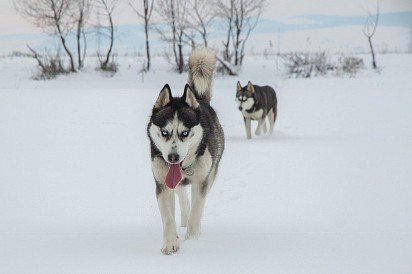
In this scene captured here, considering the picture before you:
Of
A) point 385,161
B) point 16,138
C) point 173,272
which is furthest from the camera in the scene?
point 16,138

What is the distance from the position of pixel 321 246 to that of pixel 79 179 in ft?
12.2

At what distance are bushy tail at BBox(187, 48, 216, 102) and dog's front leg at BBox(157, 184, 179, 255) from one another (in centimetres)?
130

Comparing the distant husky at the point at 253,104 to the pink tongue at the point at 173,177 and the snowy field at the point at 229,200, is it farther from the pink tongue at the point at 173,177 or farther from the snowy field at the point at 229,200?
the pink tongue at the point at 173,177

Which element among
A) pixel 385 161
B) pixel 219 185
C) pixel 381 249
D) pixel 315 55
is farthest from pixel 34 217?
pixel 315 55

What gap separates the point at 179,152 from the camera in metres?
3.38

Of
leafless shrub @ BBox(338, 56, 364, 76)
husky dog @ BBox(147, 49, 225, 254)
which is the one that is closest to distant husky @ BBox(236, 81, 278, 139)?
husky dog @ BBox(147, 49, 225, 254)

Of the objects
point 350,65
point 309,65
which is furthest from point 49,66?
point 350,65

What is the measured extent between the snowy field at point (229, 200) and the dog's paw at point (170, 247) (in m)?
0.06

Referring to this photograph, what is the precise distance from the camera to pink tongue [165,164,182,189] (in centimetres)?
354

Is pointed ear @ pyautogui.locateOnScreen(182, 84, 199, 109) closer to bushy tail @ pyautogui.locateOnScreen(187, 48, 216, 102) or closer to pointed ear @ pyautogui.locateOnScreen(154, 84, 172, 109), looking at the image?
pointed ear @ pyautogui.locateOnScreen(154, 84, 172, 109)

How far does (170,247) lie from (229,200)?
1889 mm

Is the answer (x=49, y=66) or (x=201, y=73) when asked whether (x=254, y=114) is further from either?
(x=49, y=66)

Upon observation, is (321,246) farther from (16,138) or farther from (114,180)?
(16,138)

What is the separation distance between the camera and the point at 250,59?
31578mm
